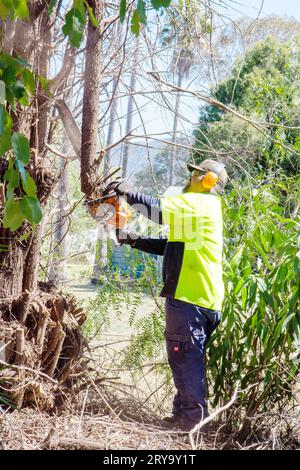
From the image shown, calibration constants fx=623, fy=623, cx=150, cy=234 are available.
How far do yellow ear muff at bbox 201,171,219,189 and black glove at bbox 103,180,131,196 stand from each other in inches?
20.1

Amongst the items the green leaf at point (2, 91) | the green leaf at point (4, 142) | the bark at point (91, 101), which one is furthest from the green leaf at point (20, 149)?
the bark at point (91, 101)

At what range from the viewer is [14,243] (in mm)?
3557

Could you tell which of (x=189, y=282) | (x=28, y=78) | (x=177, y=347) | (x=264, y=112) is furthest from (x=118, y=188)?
(x=264, y=112)

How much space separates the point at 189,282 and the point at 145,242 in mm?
445

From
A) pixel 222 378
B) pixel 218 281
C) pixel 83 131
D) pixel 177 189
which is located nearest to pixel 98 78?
Result: pixel 83 131

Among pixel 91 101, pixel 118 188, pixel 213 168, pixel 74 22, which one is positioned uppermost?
pixel 74 22

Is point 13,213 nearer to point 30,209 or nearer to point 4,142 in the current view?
point 30,209

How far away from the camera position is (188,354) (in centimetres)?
374

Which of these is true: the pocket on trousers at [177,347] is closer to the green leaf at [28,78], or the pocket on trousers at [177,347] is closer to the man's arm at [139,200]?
the man's arm at [139,200]

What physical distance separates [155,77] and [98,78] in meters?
0.83

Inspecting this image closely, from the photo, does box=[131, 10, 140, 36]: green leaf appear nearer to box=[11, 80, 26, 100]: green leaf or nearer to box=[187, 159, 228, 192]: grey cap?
box=[11, 80, 26, 100]: green leaf

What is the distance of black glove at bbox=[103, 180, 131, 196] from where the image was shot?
3.77m

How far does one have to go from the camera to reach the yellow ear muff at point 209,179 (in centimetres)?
398
